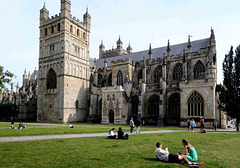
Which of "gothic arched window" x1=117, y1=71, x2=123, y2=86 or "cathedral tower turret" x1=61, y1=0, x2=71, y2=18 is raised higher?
"cathedral tower turret" x1=61, y1=0, x2=71, y2=18

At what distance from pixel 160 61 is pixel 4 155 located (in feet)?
124

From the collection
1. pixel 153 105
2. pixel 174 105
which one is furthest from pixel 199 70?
pixel 153 105

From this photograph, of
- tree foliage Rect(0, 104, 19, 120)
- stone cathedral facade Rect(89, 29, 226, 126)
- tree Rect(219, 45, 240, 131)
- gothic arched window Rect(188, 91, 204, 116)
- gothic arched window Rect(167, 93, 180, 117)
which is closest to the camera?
tree Rect(219, 45, 240, 131)

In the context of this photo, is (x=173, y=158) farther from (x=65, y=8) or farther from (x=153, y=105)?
(x=65, y=8)

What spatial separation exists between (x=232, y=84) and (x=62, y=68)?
33.4m

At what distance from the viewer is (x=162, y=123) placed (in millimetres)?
33469

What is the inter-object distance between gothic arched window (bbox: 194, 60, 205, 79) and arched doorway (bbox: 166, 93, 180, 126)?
685 cm

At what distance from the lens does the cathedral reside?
3219 cm

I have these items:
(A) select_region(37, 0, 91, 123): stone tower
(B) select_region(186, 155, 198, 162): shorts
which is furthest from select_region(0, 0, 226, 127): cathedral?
(B) select_region(186, 155, 198, 162): shorts

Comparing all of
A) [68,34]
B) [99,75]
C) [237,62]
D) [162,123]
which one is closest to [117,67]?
[99,75]

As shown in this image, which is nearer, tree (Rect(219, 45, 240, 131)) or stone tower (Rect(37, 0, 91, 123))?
tree (Rect(219, 45, 240, 131))

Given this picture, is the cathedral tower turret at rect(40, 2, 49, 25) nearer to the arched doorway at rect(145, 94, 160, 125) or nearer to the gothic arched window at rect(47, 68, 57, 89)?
the gothic arched window at rect(47, 68, 57, 89)

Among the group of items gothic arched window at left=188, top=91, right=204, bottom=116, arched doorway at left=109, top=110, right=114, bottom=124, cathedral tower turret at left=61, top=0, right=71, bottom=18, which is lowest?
arched doorway at left=109, top=110, right=114, bottom=124

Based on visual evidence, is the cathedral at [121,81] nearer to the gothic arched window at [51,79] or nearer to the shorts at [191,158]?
the gothic arched window at [51,79]
